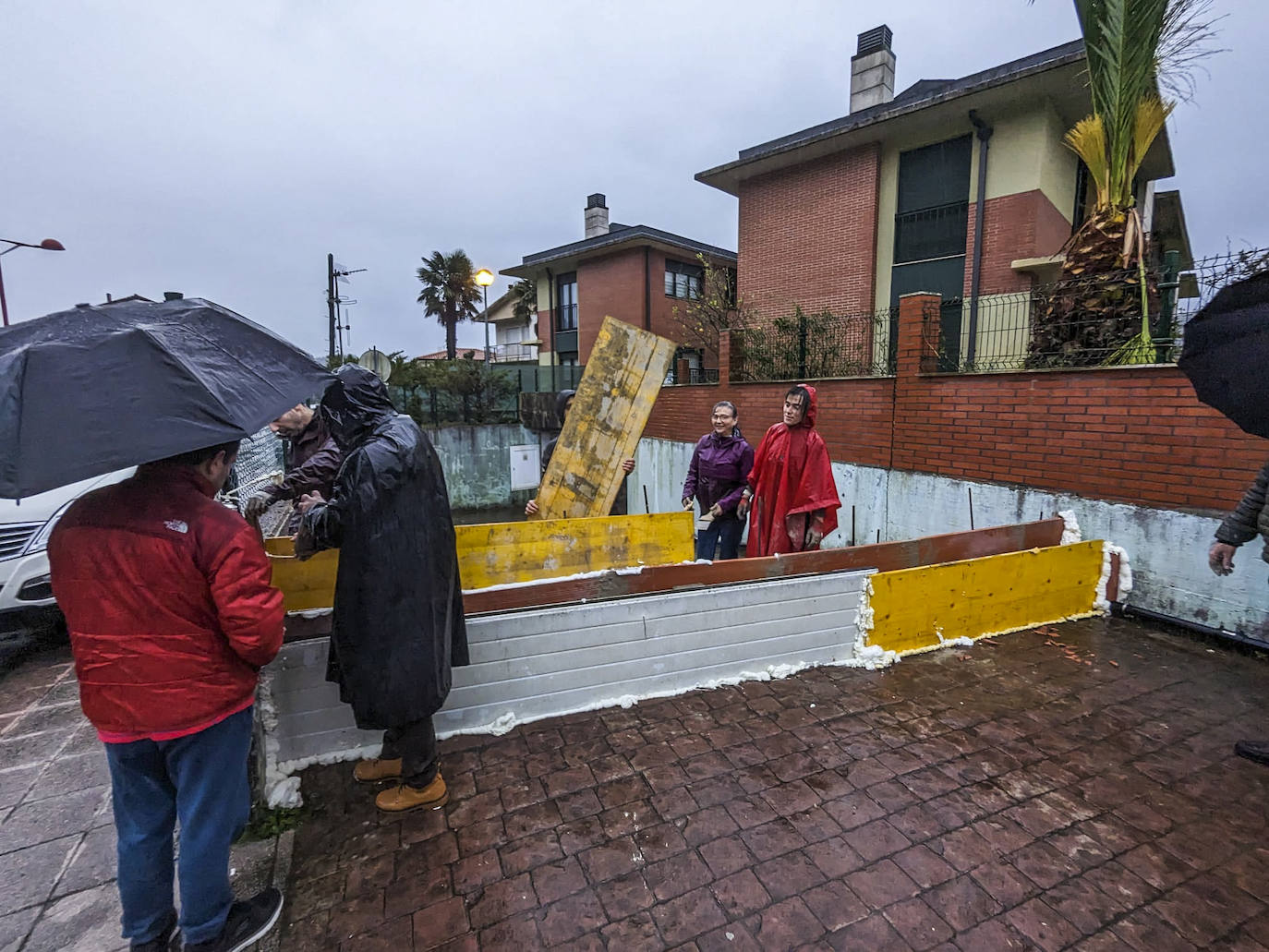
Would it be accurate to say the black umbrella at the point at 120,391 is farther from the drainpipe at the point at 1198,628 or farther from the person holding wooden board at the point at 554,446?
the drainpipe at the point at 1198,628

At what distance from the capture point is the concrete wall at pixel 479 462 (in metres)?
14.8

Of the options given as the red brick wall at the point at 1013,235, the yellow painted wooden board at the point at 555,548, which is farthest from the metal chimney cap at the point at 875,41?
the yellow painted wooden board at the point at 555,548

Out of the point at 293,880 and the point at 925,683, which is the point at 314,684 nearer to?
the point at 293,880

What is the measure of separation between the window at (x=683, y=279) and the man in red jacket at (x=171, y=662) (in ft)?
68.3

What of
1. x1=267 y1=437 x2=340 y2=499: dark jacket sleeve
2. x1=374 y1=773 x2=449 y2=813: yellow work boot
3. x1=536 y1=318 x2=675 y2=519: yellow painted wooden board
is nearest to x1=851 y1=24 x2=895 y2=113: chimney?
x1=536 y1=318 x2=675 y2=519: yellow painted wooden board

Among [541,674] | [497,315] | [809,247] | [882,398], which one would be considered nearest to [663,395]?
[882,398]

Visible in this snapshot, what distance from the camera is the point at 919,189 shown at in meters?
12.7

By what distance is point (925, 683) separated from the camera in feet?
11.4

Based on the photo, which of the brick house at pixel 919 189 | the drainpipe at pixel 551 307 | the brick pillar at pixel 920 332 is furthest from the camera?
the drainpipe at pixel 551 307

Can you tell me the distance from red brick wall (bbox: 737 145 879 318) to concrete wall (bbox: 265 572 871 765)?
38.5 ft

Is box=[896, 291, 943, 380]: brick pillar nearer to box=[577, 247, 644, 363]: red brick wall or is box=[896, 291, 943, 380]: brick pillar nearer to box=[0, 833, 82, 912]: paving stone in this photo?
box=[0, 833, 82, 912]: paving stone

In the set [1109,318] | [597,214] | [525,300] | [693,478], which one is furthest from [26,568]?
[525,300]

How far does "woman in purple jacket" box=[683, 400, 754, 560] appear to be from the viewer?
4.97m

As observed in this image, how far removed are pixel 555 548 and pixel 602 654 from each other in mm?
1238
